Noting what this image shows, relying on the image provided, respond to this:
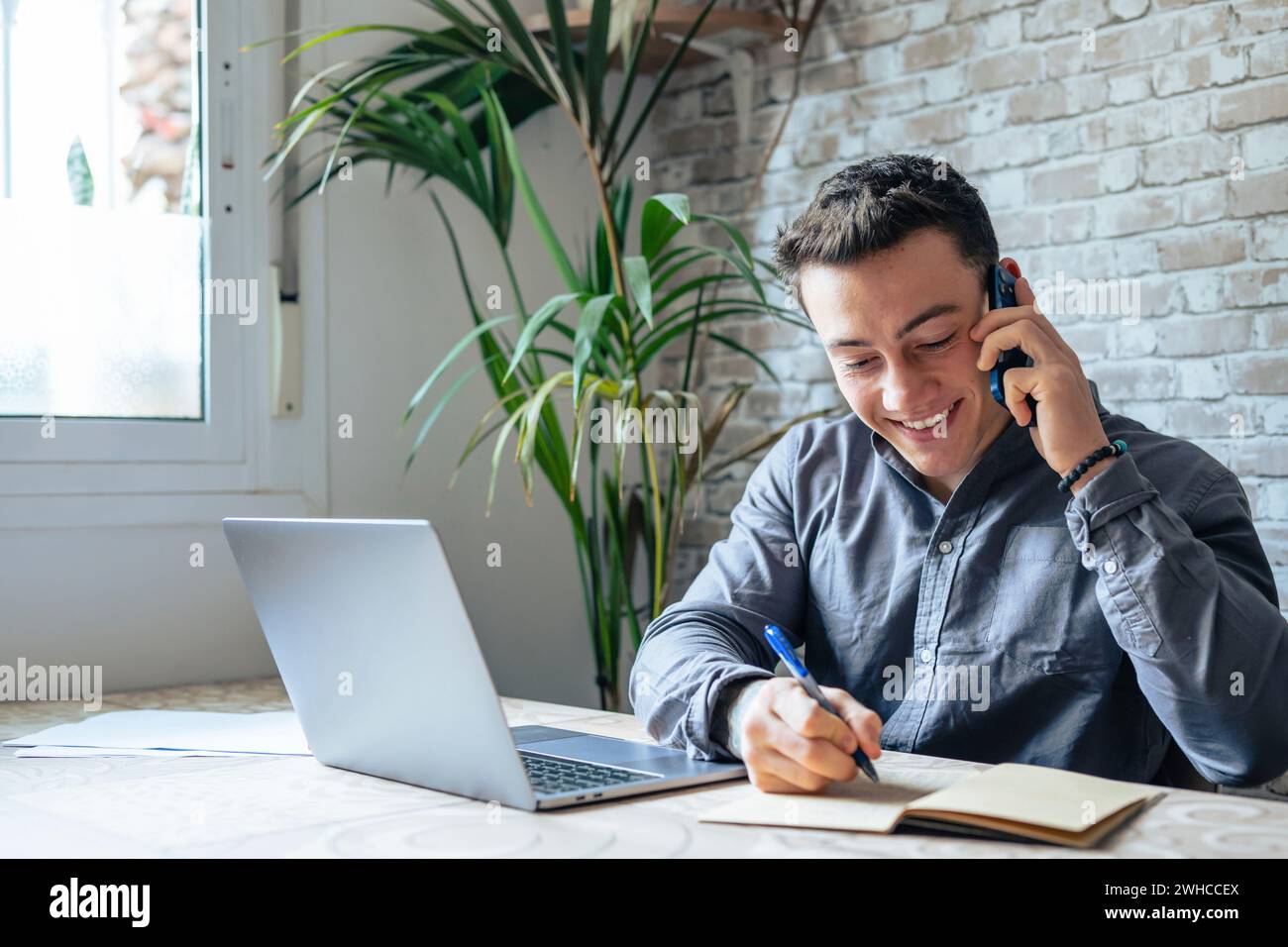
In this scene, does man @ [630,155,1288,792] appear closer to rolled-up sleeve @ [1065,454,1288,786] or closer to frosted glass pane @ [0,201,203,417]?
rolled-up sleeve @ [1065,454,1288,786]

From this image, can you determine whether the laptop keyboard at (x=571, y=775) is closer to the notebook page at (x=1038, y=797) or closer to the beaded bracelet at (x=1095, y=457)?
the notebook page at (x=1038, y=797)

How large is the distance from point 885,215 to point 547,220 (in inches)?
50.7

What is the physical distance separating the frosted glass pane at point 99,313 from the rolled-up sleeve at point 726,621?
1256 mm

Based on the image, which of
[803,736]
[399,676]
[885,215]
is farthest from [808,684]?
[885,215]

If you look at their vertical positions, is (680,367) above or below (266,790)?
above

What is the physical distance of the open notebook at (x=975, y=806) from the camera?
0.97m

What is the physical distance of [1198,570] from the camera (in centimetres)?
130

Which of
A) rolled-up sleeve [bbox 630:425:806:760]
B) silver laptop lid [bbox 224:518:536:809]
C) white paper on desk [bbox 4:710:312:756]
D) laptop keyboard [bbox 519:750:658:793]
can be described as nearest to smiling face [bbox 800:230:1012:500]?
rolled-up sleeve [bbox 630:425:806:760]

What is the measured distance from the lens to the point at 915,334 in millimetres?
1498

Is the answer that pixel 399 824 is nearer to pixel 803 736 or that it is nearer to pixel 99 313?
pixel 803 736

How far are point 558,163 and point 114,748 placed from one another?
1.98 m

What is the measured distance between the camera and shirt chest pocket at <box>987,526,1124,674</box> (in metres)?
1.49

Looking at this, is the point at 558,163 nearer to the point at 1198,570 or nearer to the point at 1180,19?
the point at 1180,19
